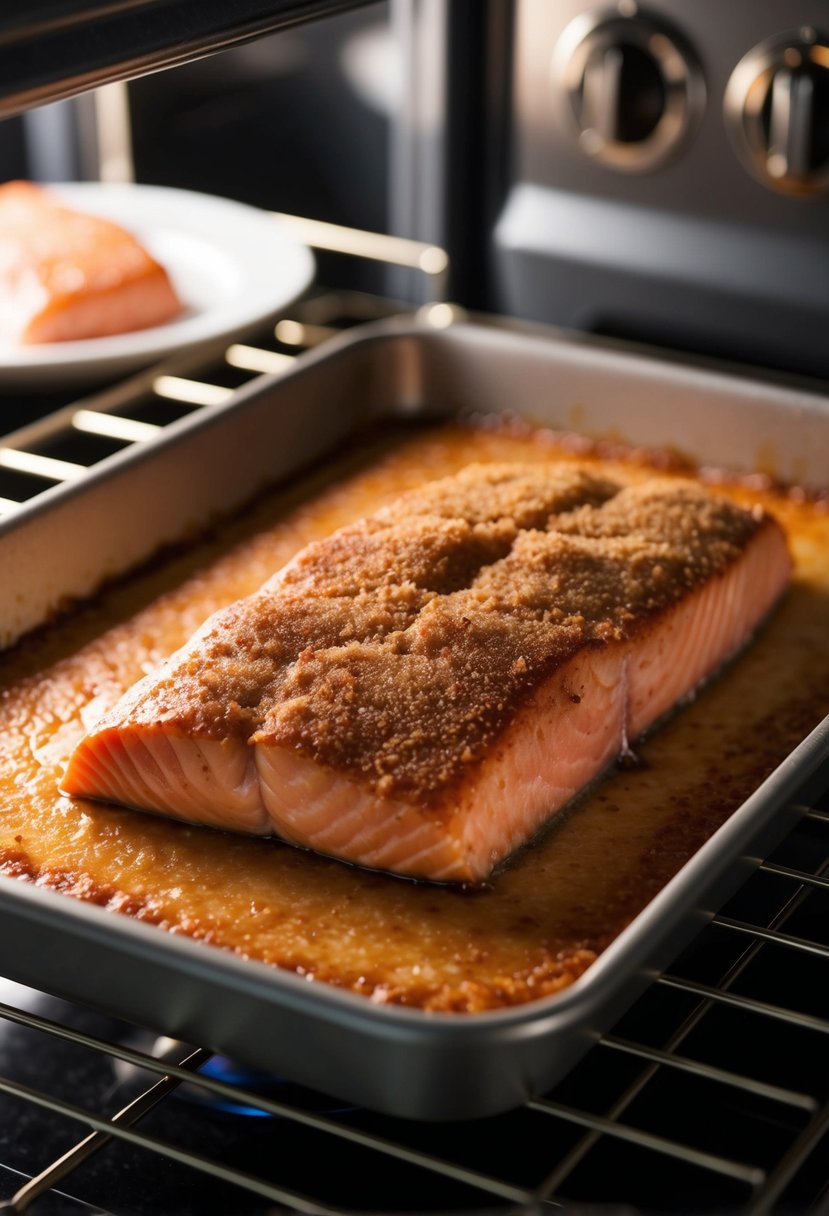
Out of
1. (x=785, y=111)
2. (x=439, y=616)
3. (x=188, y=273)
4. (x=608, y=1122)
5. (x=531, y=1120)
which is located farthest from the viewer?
(x=188, y=273)

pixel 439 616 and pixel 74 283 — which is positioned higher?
pixel 74 283

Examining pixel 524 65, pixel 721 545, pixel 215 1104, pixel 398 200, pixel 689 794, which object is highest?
A: pixel 524 65

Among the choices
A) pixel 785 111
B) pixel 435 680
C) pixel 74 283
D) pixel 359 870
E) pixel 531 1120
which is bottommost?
pixel 531 1120

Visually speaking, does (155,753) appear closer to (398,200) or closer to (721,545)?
(721,545)

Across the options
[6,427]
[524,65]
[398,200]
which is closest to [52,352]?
[6,427]

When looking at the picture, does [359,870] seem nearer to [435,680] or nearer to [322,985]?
[435,680]

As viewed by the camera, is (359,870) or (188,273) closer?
(359,870)

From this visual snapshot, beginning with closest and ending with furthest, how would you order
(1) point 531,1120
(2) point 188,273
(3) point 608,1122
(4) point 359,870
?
(3) point 608,1122 → (1) point 531,1120 → (4) point 359,870 → (2) point 188,273

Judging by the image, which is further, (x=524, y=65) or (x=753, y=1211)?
(x=524, y=65)

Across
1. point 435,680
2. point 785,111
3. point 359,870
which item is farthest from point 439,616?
point 785,111
